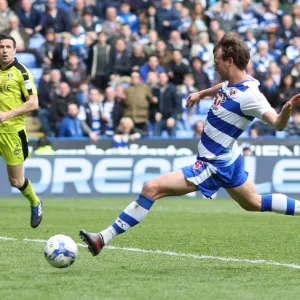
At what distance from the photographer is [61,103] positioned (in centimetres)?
2038

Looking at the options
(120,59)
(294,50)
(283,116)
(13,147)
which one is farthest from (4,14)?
(283,116)

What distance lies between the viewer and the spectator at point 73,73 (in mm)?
21141

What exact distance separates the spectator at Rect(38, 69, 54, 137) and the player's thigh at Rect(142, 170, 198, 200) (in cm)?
1222

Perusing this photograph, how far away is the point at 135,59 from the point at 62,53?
171 centimetres

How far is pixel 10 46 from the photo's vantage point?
11.6 m

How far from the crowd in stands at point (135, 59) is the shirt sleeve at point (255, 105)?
1144 cm

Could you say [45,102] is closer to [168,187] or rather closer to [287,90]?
[287,90]

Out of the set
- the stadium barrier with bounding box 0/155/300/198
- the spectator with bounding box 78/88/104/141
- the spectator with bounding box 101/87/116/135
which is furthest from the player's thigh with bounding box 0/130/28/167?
the spectator with bounding box 101/87/116/135

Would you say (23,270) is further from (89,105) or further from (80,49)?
(80,49)

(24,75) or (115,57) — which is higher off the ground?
(24,75)

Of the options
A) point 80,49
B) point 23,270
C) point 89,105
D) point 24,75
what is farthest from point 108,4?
point 23,270

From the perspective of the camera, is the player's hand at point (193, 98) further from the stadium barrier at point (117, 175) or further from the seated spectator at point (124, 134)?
the seated spectator at point (124, 134)

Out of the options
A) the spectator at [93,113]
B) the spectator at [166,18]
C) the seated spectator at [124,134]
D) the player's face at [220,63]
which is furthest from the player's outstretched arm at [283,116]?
the spectator at [166,18]

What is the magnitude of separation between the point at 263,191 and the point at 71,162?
379 centimetres
